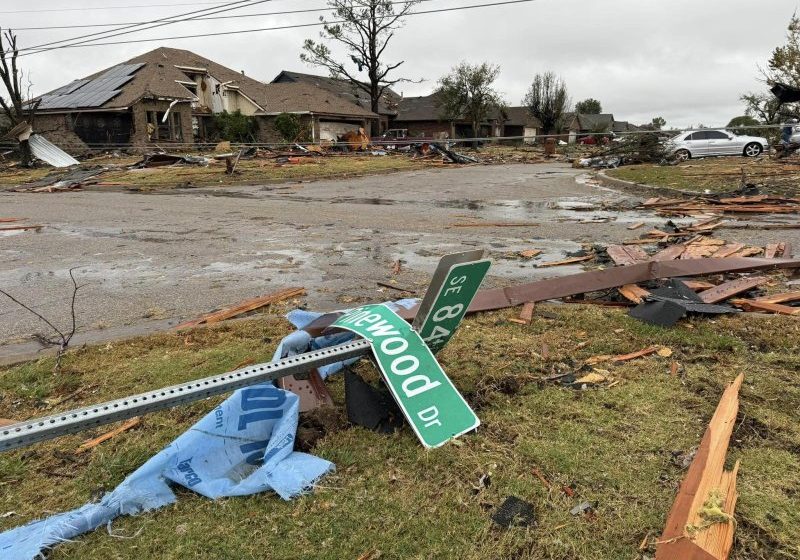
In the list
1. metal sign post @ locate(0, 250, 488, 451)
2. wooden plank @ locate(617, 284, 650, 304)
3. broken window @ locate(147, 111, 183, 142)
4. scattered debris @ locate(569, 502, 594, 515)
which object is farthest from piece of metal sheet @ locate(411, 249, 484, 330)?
broken window @ locate(147, 111, 183, 142)

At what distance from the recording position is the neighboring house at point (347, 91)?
6200 cm

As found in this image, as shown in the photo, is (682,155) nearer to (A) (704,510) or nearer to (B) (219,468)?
(A) (704,510)

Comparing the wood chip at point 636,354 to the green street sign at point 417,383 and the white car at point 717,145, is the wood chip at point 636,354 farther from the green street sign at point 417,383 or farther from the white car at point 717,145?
the white car at point 717,145

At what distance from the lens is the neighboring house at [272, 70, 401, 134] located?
62.0 metres

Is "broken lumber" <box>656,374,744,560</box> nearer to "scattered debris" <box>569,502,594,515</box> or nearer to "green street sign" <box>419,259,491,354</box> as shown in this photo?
"scattered debris" <box>569,502,594,515</box>

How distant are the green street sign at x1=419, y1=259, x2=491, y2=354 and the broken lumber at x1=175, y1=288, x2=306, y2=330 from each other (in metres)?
2.61

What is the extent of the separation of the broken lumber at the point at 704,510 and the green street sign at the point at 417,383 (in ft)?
3.45

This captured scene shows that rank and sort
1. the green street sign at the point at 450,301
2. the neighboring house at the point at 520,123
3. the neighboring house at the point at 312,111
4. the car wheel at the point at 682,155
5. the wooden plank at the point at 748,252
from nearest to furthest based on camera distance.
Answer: the green street sign at the point at 450,301, the wooden plank at the point at 748,252, the car wheel at the point at 682,155, the neighboring house at the point at 312,111, the neighboring house at the point at 520,123

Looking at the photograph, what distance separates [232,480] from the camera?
273cm

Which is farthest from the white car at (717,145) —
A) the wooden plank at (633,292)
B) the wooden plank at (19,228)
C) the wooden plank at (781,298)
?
the wooden plank at (19,228)

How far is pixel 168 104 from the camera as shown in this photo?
4084 centimetres

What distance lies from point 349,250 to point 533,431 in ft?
18.7

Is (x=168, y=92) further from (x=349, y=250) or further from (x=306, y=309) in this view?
(x=306, y=309)

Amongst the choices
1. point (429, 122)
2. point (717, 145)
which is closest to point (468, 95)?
point (429, 122)
